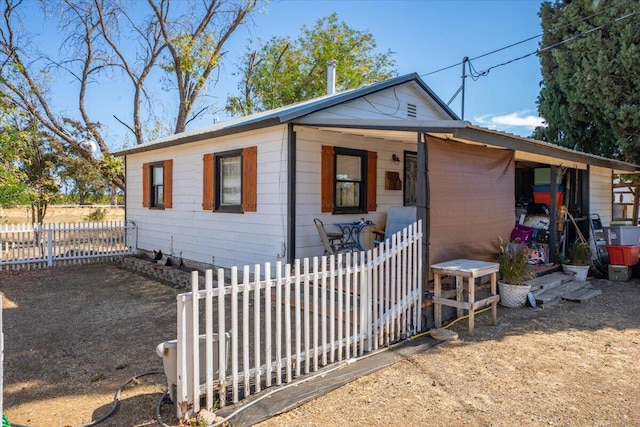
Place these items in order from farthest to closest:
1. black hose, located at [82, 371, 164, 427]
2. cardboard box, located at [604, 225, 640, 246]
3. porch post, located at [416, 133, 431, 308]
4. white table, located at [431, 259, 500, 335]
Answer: cardboard box, located at [604, 225, 640, 246] → porch post, located at [416, 133, 431, 308] → white table, located at [431, 259, 500, 335] → black hose, located at [82, 371, 164, 427]

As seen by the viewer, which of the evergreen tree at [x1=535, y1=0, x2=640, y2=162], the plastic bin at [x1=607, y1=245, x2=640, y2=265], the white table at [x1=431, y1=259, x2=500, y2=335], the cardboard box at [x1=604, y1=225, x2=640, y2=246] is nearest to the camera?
the white table at [x1=431, y1=259, x2=500, y2=335]

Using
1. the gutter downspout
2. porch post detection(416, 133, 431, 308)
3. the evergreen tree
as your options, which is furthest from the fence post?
the evergreen tree

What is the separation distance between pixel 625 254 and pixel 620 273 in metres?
0.38

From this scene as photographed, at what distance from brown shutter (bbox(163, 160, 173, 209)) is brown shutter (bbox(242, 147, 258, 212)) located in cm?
301

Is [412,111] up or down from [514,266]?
up

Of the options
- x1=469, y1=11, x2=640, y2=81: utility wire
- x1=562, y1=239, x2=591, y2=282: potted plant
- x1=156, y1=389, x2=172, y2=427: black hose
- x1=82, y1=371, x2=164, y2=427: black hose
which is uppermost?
x1=469, y1=11, x2=640, y2=81: utility wire

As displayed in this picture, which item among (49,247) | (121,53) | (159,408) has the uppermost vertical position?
(121,53)

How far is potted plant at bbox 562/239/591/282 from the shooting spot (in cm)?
766

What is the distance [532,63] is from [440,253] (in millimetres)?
11202

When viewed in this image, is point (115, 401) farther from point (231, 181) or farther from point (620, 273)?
point (620, 273)

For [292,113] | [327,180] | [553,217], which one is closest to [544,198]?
[553,217]

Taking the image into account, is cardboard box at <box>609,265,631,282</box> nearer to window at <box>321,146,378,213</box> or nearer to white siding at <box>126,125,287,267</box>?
window at <box>321,146,378,213</box>

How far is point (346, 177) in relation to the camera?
7.27m

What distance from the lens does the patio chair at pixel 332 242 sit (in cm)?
620
